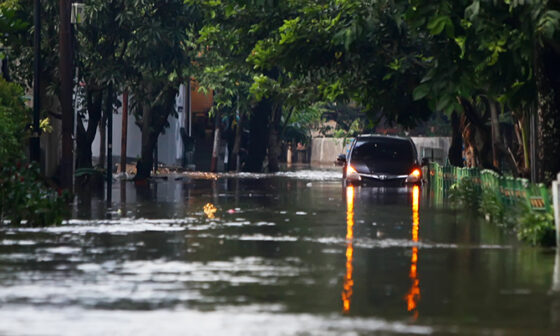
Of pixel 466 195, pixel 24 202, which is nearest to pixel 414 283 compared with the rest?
pixel 24 202

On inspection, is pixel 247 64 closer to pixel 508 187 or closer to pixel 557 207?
pixel 508 187

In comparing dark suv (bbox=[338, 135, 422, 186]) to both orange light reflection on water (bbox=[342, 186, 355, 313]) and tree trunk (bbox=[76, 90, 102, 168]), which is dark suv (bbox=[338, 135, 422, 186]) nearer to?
orange light reflection on water (bbox=[342, 186, 355, 313])

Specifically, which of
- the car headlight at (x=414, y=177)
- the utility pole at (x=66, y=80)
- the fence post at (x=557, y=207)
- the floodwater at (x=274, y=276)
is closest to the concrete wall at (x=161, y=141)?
the car headlight at (x=414, y=177)

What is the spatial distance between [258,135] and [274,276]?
4968 centimetres

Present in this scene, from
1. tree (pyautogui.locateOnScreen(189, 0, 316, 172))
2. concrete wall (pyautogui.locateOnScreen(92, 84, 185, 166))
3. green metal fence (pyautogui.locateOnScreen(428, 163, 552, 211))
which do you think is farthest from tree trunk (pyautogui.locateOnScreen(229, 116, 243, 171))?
green metal fence (pyautogui.locateOnScreen(428, 163, 552, 211))

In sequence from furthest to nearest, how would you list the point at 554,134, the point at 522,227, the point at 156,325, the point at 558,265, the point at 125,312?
the point at 554,134 → the point at 522,227 → the point at 558,265 → the point at 125,312 → the point at 156,325

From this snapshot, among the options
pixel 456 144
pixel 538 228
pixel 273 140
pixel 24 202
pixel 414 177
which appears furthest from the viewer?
pixel 273 140

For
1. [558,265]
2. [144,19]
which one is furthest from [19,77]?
[558,265]

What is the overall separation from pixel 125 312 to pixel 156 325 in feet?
2.74

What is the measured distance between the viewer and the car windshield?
1436 inches

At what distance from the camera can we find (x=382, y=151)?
36.9m

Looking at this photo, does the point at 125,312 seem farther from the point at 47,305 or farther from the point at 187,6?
the point at 187,6

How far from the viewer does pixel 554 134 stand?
24500 millimetres

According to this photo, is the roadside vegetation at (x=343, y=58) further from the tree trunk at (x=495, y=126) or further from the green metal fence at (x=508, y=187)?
the green metal fence at (x=508, y=187)
